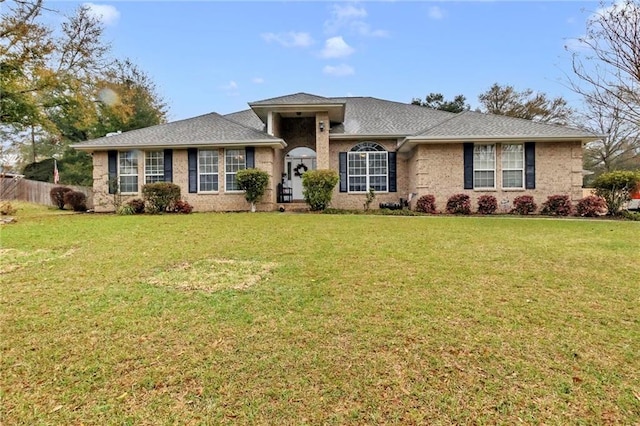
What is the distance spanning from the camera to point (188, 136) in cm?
1623

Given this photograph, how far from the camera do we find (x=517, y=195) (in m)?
15.3

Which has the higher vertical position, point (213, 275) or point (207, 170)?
point (207, 170)

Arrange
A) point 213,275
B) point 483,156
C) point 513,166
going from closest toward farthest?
1. point 213,275
2. point 513,166
3. point 483,156

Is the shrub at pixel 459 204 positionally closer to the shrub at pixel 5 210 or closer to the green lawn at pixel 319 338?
the green lawn at pixel 319 338

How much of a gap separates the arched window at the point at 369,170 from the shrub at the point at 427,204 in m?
2.33

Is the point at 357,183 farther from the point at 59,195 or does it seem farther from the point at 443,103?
the point at 443,103

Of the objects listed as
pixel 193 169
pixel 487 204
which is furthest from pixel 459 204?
pixel 193 169

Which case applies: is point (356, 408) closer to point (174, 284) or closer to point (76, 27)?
point (174, 284)

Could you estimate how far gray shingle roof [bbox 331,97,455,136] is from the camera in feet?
56.8

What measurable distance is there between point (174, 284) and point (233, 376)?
2484 millimetres

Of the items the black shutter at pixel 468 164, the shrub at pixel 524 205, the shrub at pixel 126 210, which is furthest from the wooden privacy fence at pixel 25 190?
the shrub at pixel 524 205

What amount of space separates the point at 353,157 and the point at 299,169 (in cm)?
291

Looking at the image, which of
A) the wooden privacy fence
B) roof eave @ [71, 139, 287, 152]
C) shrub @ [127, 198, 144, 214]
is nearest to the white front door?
roof eave @ [71, 139, 287, 152]

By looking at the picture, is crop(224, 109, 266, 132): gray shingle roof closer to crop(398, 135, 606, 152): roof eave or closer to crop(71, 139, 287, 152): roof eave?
A: crop(71, 139, 287, 152): roof eave
